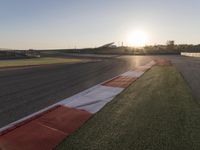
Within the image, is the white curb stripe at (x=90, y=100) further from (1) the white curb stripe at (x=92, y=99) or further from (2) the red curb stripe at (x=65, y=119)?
(2) the red curb stripe at (x=65, y=119)

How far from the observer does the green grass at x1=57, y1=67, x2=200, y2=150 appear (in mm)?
4590

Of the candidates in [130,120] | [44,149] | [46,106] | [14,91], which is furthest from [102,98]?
[44,149]

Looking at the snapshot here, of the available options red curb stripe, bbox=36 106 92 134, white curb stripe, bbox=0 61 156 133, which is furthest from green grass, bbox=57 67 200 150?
white curb stripe, bbox=0 61 156 133

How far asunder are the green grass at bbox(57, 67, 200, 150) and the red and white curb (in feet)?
1.08

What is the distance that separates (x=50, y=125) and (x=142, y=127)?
241 centimetres

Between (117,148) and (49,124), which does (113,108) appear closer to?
(49,124)

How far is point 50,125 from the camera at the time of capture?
5.87m

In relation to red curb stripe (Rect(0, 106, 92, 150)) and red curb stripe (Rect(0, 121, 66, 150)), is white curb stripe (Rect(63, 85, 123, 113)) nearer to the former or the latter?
red curb stripe (Rect(0, 106, 92, 150))

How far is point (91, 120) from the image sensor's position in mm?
6219

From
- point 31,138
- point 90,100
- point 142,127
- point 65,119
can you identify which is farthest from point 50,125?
point 90,100

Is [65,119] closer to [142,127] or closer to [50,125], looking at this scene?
[50,125]

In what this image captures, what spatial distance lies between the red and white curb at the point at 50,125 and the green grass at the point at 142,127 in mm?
329

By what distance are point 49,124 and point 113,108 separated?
2.32 metres

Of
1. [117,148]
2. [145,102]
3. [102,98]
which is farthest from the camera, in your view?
[102,98]
